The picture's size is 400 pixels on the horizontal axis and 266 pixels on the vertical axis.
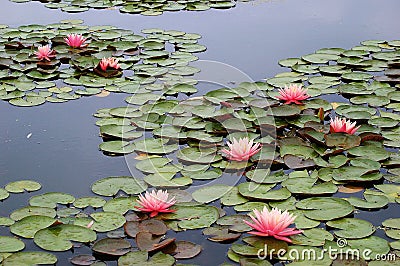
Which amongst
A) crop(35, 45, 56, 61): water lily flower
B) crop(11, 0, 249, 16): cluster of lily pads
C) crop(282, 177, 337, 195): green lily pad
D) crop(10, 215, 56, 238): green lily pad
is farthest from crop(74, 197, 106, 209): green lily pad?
crop(11, 0, 249, 16): cluster of lily pads

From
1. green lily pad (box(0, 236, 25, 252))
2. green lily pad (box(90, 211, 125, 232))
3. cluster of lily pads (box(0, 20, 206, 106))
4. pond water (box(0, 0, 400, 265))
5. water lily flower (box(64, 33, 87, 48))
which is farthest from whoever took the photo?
water lily flower (box(64, 33, 87, 48))

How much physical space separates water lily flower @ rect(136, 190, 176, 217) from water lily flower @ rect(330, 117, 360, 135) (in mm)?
967

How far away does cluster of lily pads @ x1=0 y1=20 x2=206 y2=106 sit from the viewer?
3.62 m

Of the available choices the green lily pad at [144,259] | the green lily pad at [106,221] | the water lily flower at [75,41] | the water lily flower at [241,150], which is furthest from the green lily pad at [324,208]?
the water lily flower at [75,41]

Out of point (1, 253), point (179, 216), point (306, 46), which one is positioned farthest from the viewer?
point (306, 46)

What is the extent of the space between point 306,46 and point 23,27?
208cm

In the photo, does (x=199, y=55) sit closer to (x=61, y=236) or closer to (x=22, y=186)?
(x=22, y=186)

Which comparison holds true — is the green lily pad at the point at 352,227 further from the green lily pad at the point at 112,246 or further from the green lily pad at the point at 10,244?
the green lily pad at the point at 10,244

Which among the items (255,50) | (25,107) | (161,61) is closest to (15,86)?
(25,107)

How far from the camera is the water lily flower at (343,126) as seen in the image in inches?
115

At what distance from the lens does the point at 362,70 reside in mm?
3834

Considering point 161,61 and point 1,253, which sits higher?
point 161,61

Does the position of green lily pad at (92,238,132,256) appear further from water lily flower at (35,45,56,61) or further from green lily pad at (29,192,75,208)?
water lily flower at (35,45,56,61)

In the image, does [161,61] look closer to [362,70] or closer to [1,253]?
[362,70]
